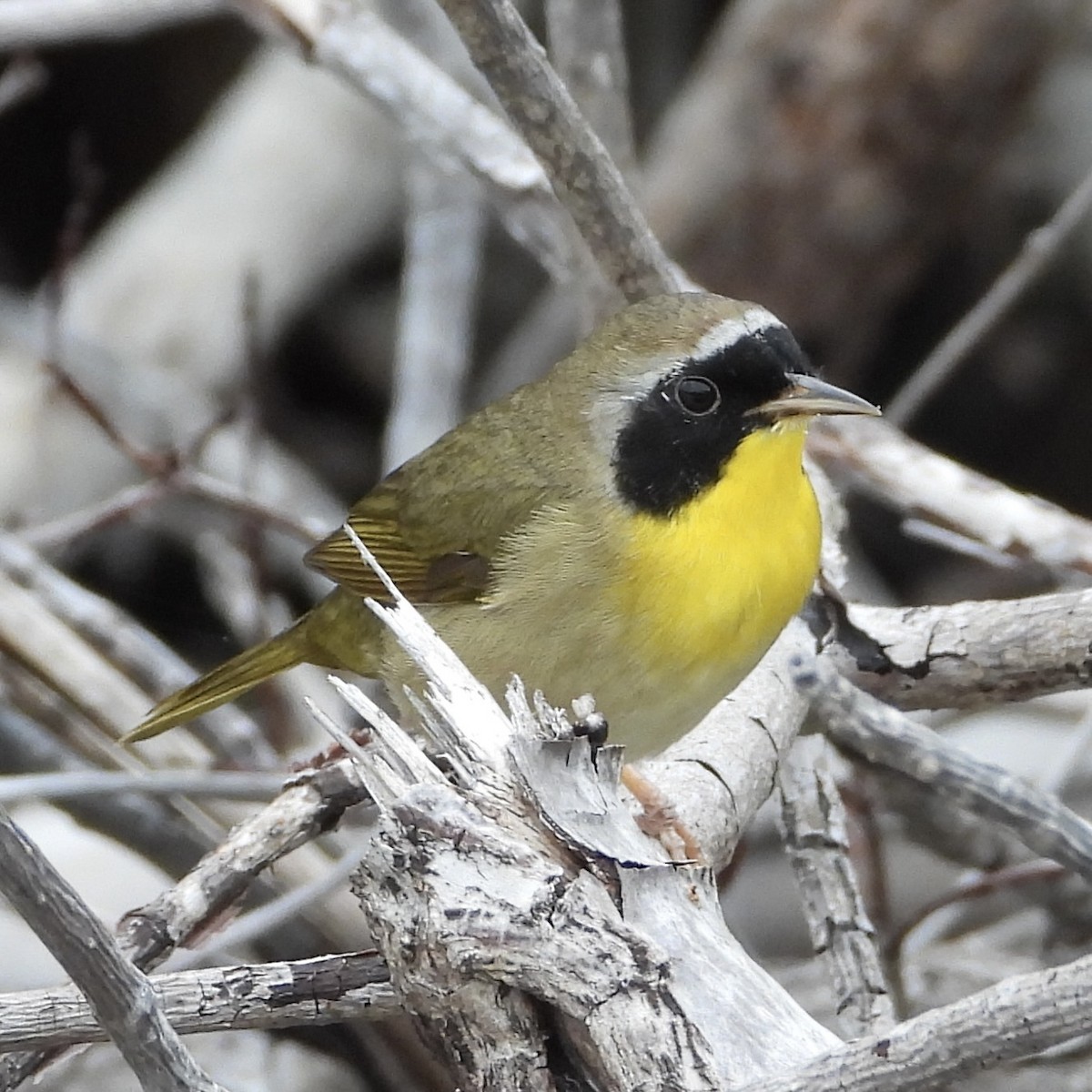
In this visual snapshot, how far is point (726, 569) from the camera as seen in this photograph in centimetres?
289

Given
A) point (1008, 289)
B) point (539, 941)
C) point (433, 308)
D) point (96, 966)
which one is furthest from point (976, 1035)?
point (433, 308)

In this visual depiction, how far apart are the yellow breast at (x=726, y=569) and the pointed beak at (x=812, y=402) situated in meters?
0.04

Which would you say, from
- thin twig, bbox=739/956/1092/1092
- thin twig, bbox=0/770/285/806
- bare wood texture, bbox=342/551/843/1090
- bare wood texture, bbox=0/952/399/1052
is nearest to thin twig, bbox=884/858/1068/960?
thin twig, bbox=0/770/285/806

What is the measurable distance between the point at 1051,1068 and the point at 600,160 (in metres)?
2.39

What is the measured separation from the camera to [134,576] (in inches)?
239

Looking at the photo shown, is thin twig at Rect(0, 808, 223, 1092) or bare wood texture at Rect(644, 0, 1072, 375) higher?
bare wood texture at Rect(644, 0, 1072, 375)

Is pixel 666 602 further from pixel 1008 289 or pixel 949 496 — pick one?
pixel 1008 289

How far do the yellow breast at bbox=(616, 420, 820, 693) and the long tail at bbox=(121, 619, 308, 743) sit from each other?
914mm

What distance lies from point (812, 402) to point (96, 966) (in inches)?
67.1

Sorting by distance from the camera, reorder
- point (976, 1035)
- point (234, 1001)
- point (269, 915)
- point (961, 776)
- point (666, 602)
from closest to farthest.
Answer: point (976, 1035) < point (961, 776) < point (234, 1001) < point (666, 602) < point (269, 915)

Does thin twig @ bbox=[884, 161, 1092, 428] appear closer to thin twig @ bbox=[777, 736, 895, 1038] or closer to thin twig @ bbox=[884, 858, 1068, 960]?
thin twig @ bbox=[884, 858, 1068, 960]

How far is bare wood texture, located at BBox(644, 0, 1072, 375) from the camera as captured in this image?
5680 millimetres

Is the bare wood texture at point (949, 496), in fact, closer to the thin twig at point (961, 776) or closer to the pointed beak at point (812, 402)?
the pointed beak at point (812, 402)

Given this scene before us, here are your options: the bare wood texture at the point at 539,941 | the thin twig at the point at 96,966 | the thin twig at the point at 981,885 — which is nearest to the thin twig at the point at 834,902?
the thin twig at the point at 981,885
